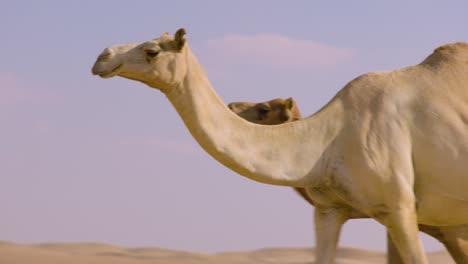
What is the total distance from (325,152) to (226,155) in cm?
71

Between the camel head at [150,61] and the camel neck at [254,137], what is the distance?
125mm

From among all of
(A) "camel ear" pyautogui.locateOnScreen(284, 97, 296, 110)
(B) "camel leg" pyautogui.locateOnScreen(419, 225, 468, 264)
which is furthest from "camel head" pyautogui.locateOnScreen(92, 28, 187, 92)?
(A) "camel ear" pyautogui.locateOnScreen(284, 97, 296, 110)

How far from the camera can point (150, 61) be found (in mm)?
6578

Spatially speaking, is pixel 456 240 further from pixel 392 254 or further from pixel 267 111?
pixel 267 111

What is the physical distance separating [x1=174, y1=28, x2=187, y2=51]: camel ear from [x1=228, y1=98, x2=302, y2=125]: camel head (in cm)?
381

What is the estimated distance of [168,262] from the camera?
57.0ft

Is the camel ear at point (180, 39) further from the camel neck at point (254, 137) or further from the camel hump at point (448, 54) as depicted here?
the camel hump at point (448, 54)

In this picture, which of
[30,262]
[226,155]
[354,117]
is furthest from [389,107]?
[30,262]

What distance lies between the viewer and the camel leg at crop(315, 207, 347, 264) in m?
7.24

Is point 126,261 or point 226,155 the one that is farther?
point 126,261

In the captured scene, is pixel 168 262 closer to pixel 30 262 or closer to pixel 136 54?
pixel 30 262

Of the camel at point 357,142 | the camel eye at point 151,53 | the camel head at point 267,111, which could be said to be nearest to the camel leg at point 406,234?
the camel at point 357,142

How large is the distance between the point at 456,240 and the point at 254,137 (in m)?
2.26

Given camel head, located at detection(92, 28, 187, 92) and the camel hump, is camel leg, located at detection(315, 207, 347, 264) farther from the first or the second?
camel head, located at detection(92, 28, 187, 92)
